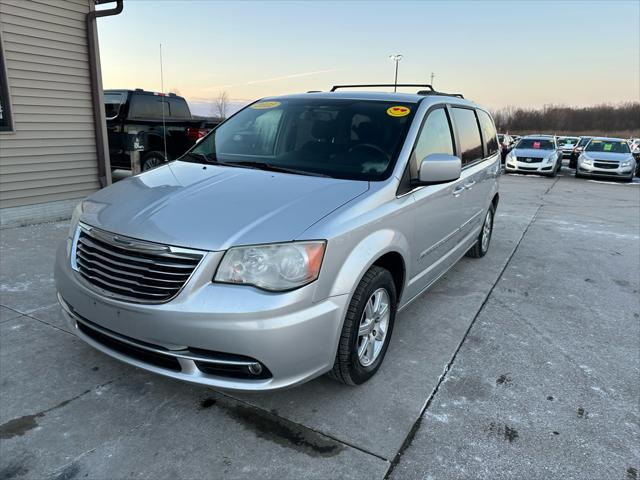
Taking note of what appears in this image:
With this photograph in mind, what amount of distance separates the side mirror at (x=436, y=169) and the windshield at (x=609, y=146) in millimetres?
17297

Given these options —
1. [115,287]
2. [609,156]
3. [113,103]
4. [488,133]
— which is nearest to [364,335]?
[115,287]

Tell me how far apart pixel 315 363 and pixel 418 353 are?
1.21 meters

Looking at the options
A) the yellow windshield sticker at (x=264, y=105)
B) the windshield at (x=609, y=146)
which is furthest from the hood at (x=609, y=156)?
the yellow windshield sticker at (x=264, y=105)

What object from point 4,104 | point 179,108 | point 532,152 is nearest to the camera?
point 4,104

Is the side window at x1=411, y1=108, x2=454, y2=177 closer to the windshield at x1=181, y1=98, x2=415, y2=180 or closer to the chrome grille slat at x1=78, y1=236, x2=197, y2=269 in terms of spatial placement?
the windshield at x1=181, y1=98, x2=415, y2=180

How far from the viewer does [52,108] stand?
681 cm

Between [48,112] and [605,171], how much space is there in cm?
1727

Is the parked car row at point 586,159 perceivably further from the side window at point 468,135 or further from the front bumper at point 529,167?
the side window at point 468,135

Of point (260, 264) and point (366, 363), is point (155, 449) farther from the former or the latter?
point (366, 363)

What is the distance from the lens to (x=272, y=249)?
2.23 m

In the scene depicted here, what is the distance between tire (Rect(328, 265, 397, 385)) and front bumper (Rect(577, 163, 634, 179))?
16.9m

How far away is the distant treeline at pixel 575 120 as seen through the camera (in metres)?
75.9

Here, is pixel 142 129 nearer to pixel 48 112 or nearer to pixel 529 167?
pixel 48 112

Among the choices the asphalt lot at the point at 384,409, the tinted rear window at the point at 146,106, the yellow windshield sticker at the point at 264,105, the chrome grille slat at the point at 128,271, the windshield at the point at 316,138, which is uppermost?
the tinted rear window at the point at 146,106
